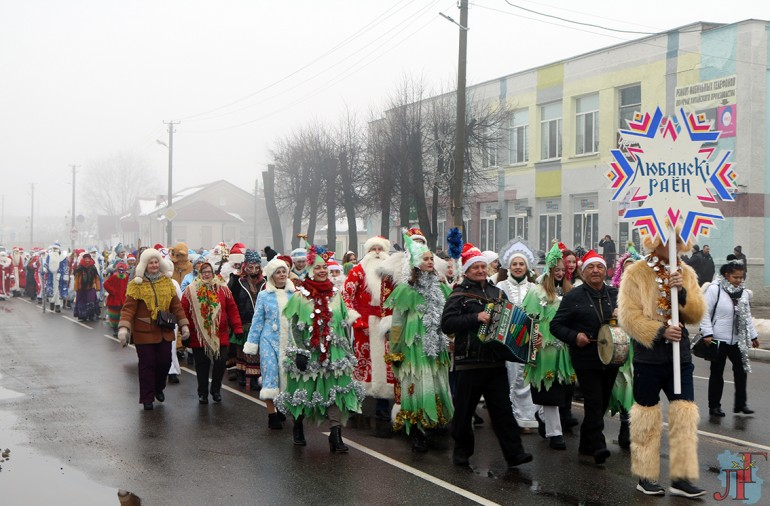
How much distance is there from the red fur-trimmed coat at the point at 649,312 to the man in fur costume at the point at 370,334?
3359mm

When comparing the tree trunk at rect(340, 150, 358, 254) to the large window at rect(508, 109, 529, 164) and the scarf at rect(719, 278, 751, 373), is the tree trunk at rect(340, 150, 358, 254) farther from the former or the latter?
the scarf at rect(719, 278, 751, 373)

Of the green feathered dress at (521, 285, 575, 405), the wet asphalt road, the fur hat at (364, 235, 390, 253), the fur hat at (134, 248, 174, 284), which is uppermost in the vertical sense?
the fur hat at (364, 235, 390, 253)

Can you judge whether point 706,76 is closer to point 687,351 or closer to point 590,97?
point 590,97

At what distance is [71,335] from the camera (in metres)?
19.7

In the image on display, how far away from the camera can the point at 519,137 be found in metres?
37.5

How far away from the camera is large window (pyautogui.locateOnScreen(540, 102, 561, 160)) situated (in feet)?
116

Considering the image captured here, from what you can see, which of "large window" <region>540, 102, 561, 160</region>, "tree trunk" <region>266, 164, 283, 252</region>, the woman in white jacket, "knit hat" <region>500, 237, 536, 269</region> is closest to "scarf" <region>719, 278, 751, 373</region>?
the woman in white jacket

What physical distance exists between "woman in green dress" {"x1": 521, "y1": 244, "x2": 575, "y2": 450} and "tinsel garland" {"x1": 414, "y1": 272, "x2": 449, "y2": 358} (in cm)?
92

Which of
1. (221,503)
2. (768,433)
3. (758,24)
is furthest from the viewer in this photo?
(758,24)

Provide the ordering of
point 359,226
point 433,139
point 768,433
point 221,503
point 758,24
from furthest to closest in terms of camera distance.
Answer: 1. point 359,226
2. point 433,139
3. point 758,24
4. point 768,433
5. point 221,503

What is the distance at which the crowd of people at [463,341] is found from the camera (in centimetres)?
720

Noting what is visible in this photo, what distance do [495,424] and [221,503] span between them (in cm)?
246

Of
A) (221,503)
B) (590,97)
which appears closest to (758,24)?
(590,97)

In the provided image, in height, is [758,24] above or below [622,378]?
above
